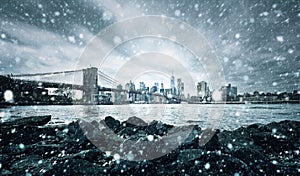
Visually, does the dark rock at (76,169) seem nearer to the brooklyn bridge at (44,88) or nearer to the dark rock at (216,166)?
the dark rock at (216,166)

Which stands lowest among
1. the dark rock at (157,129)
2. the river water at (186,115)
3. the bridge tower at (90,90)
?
the river water at (186,115)

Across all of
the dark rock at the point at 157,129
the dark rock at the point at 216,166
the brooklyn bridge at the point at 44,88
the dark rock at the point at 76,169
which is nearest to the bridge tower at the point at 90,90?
the brooklyn bridge at the point at 44,88

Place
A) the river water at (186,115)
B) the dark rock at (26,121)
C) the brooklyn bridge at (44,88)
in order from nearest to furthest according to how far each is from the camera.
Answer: the dark rock at (26,121), the river water at (186,115), the brooklyn bridge at (44,88)

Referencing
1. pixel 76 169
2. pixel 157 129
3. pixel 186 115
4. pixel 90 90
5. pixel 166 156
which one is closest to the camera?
pixel 76 169

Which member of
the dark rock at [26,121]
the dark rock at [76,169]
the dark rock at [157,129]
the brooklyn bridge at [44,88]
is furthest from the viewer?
the brooklyn bridge at [44,88]

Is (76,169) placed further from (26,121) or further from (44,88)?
(44,88)

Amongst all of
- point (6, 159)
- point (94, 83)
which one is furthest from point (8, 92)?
point (6, 159)

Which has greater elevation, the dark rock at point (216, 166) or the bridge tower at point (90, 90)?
the bridge tower at point (90, 90)

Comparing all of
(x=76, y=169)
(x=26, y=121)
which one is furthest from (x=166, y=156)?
(x=26, y=121)

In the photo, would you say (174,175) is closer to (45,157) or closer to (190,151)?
(190,151)
